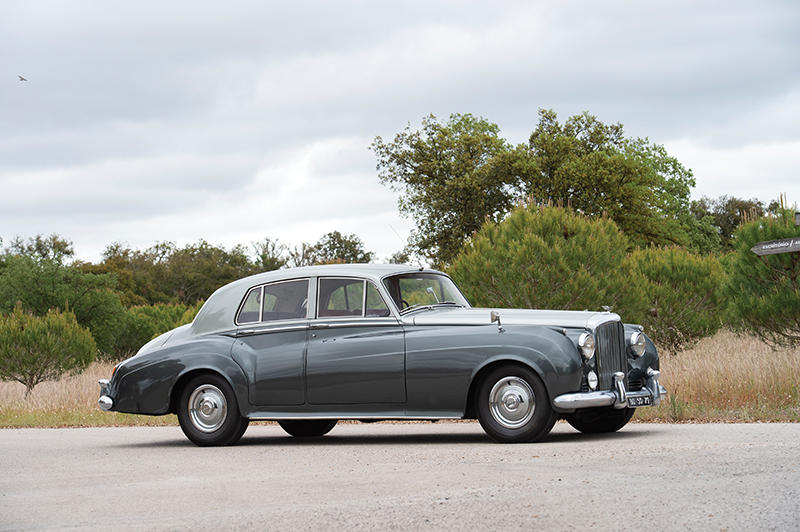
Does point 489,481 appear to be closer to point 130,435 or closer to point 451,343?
point 451,343

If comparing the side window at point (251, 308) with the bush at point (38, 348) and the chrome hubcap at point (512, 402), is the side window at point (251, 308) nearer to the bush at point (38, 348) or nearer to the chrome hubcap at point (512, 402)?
the chrome hubcap at point (512, 402)

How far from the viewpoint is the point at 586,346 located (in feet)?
33.0

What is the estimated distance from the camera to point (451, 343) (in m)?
10.4

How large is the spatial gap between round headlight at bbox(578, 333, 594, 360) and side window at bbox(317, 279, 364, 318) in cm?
241

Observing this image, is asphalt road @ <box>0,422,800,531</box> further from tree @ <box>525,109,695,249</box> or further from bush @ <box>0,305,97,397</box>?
tree @ <box>525,109,695,249</box>

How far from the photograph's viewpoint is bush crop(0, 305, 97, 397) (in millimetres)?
28469

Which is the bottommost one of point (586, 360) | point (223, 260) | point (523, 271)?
point (586, 360)

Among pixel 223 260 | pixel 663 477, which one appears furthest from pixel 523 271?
pixel 223 260

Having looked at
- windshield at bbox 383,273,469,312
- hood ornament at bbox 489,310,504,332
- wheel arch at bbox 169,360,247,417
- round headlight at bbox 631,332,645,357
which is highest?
windshield at bbox 383,273,469,312

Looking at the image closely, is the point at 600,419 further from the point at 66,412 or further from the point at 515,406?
the point at 66,412

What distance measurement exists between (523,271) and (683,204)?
50749 millimetres

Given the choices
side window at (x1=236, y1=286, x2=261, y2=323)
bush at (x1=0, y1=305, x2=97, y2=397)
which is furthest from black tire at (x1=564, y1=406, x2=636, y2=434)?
bush at (x1=0, y1=305, x2=97, y2=397)

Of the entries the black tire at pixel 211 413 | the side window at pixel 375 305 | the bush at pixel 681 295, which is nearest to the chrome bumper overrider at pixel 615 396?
the side window at pixel 375 305

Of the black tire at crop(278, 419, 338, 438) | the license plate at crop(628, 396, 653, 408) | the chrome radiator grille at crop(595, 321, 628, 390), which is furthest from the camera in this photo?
the black tire at crop(278, 419, 338, 438)
